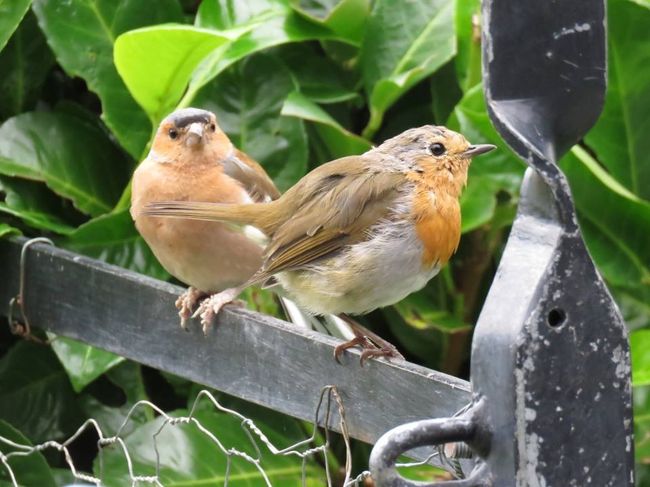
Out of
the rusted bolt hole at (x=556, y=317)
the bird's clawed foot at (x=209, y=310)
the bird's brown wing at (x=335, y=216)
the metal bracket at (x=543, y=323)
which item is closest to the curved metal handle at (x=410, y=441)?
the metal bracket at (x=543, y=323)

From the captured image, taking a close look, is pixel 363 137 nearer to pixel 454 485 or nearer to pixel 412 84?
pixel 412 84

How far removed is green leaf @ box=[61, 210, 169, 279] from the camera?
348cm

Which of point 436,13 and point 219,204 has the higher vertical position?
point 436,13

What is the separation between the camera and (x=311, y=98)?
3.47 metres

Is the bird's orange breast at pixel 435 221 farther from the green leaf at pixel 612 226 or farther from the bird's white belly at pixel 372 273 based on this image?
the green leaf at pixel 612 226

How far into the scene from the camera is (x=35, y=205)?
3537 mm

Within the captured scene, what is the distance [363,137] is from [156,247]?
2.23 feet

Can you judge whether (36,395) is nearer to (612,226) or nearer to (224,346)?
(224,346)

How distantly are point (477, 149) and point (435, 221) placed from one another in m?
0.20

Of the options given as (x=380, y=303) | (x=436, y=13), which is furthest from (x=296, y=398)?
(x=436, y=13)

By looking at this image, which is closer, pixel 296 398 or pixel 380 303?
pixel 296 398

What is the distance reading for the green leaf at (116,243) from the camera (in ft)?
11.4

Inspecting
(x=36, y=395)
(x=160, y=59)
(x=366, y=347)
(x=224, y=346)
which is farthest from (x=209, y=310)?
(x=36, y=395)

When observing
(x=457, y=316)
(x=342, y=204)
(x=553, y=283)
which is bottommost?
(x=457, y=316)
